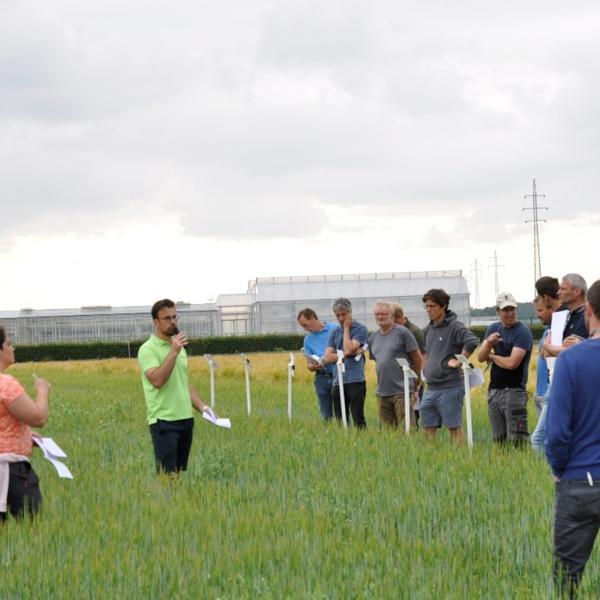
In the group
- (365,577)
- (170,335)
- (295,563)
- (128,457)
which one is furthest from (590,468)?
(128,457)

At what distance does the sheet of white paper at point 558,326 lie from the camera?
773 centimetres

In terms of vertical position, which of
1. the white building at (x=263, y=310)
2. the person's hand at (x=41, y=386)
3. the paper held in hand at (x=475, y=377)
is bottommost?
the paper held in hand at (x=475, y=377)

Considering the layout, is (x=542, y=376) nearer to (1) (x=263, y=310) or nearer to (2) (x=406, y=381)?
(2) (x=406, y=381)

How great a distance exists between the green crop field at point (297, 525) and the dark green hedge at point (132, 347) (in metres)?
39.1

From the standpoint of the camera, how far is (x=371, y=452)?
9.62 m

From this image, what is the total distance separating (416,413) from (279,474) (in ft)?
11.4

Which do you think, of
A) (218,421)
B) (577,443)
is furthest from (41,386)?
(577,443)

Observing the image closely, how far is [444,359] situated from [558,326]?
2111 mm

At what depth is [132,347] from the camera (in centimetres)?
5219

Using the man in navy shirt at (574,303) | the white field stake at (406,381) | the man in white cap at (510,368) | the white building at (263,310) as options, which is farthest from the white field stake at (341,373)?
the white building at (263,310)

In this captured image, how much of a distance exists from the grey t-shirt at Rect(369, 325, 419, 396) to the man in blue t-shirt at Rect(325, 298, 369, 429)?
0.55 meters

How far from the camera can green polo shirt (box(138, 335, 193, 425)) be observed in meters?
7.52

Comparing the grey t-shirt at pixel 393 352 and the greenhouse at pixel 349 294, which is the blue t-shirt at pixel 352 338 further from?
the greenhouse at pixel 349 294

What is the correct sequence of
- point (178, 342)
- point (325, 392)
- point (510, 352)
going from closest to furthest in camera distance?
point (178, 342) < point (510, 352) < point (325, 392)
